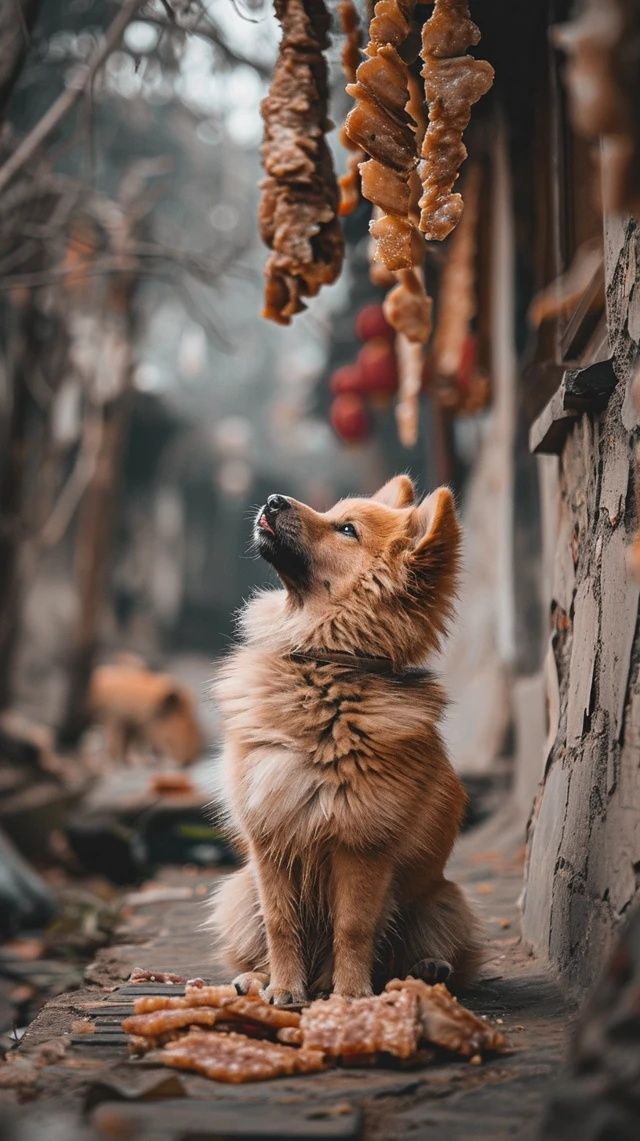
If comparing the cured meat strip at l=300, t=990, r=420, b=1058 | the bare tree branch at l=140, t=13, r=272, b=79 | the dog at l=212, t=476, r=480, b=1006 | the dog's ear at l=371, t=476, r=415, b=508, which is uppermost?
the bare tree branch at l=140, t=13, r=272, b=79

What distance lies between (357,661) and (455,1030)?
111 centimetres

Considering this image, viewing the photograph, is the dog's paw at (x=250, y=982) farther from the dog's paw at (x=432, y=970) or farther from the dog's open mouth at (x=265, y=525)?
the dog's open mouth at (x=265, y=525)

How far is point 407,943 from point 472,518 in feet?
20.3

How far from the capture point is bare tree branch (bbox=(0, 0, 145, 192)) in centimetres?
420

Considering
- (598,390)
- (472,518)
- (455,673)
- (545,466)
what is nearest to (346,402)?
(472,518)

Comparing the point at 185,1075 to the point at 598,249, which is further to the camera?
the point at 598,249

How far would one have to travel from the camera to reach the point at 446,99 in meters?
2.78

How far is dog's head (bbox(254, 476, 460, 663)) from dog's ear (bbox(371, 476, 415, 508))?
0.86ft

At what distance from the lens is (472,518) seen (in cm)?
895

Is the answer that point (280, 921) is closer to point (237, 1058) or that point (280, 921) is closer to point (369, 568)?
Answer: point (237, 1058)

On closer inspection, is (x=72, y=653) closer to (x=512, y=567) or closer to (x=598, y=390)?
(x=512, y=567)

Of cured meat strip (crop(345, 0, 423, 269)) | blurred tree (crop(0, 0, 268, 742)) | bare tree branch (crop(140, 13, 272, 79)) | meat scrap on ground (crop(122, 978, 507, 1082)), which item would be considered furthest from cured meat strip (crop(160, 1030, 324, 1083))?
bare tree branch (crop(140, 13, 272, 79))

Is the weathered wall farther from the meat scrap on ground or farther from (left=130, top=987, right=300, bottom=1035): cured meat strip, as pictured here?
(left=130, top=987, right=300, bottom=1035): cured meat strip

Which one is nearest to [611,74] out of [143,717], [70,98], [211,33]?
[211,33]
